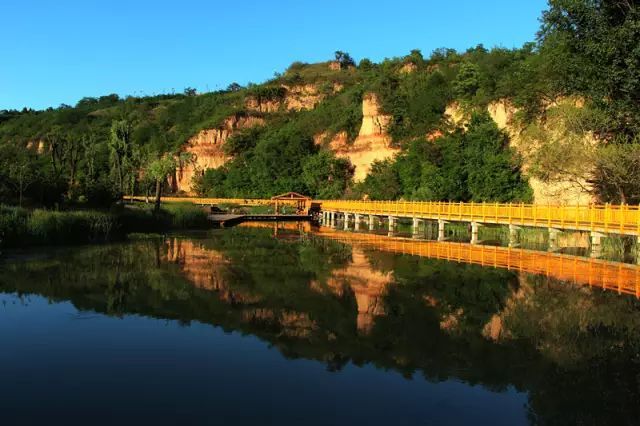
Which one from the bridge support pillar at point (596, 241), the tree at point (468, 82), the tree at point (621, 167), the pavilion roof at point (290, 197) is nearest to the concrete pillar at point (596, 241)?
the bridge support pillar at point (596, 241)

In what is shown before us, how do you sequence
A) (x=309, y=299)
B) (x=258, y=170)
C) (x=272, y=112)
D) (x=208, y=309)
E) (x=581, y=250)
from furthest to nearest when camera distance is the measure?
(x=272, y=112) → (x=258, y=170) → (x=581, y=250) → (x=309, y=299) → (x=208, y=309)

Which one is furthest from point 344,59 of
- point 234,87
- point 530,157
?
point 530,157

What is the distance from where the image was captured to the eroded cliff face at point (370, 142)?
75.4 metres

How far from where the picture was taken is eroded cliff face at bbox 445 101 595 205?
1560 inches

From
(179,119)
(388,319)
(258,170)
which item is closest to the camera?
(388,319)

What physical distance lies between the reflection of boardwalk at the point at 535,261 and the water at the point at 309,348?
51.7 inches

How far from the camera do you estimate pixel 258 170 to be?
91.8 metres

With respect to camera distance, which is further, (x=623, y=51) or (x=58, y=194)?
(x=58, y=194)

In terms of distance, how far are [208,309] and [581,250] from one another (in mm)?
20716

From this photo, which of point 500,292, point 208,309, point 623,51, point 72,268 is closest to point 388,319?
point 208,309

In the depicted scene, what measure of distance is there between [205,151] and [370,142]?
120ft

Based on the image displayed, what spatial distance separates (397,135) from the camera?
242 feet

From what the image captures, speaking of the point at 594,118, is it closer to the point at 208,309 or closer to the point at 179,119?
the point at 208,309

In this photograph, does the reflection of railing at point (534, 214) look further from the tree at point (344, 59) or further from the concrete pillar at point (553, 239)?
the tree at point (344, 59)
